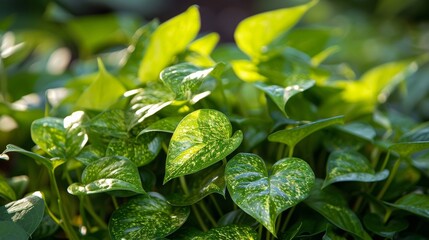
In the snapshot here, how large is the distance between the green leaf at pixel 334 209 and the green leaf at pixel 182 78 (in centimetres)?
22

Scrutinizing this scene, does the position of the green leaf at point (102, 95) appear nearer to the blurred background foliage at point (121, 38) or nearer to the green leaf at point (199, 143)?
the blurred background foliage at point (121, 38)

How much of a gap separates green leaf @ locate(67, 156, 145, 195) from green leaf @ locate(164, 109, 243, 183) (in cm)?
4

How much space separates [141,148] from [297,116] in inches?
10.0

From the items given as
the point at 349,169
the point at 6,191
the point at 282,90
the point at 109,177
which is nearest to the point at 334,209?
the point at 349,169

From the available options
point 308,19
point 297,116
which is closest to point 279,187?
point 297,116

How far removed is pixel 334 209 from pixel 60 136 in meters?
0.38

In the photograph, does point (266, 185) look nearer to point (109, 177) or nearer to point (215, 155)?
point (215, 155)

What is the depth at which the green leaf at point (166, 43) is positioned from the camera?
0.75 meters

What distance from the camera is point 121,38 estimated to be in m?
1.41

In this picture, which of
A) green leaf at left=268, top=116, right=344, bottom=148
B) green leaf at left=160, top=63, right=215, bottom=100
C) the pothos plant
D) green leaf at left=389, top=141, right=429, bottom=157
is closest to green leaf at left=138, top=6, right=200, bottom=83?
the pothos plant

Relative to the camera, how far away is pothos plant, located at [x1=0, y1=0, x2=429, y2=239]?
58 cm

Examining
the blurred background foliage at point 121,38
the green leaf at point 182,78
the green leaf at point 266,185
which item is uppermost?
the green leaf at point 182,78

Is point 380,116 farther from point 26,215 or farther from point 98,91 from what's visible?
point 26,215

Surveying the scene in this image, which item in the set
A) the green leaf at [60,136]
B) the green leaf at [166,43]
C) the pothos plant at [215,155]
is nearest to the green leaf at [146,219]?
the pothos plant at [215,155]
